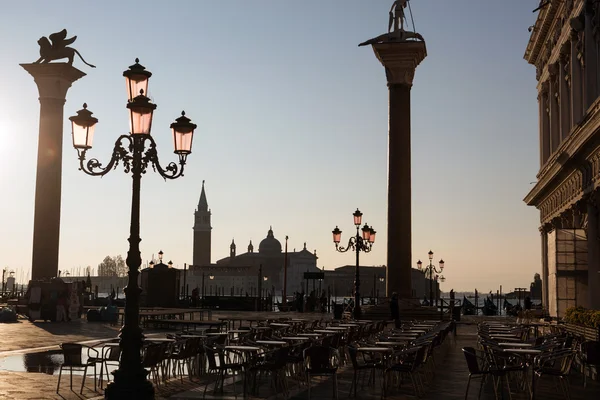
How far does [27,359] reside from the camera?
16.8 m

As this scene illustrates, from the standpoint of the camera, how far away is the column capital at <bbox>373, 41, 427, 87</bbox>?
101ft

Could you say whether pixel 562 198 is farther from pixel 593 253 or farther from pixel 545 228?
pixel 545 228

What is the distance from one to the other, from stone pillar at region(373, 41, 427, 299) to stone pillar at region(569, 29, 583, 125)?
640cm

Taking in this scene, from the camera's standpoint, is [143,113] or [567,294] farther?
[567,294]

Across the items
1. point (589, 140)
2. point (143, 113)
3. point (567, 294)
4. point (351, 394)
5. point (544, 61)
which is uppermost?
point (544, 61)

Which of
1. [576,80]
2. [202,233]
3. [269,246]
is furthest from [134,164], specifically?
[269,246]

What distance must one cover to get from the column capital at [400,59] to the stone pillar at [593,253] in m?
9.98

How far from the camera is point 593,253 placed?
899 inches

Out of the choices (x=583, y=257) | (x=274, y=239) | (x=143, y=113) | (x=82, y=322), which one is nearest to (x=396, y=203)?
(x=583, y=257)

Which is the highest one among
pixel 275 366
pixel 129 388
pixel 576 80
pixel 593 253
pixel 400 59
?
pixel 400 59

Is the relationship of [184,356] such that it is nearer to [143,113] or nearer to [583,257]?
[143,113]

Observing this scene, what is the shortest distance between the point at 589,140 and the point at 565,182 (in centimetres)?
576

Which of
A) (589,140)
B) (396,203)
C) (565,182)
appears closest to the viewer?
(589,140)

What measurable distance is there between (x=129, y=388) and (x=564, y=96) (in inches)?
921
